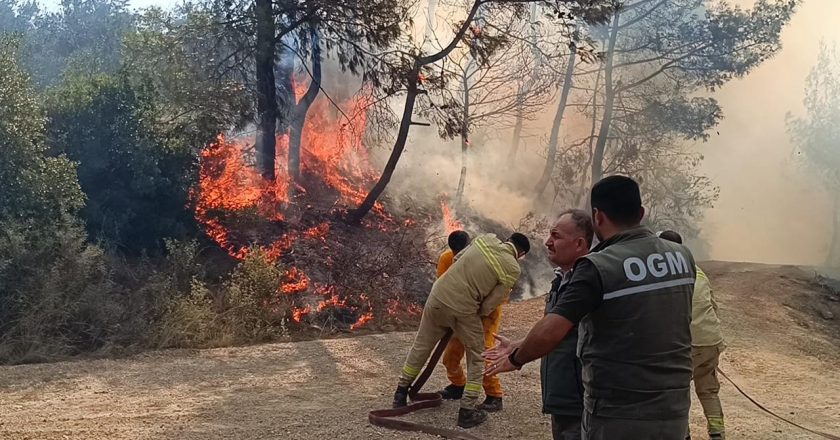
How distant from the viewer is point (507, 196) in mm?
19547

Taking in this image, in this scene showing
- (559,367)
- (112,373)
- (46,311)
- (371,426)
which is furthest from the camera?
(46,311)

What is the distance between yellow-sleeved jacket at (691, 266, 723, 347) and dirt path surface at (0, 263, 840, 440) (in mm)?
1413

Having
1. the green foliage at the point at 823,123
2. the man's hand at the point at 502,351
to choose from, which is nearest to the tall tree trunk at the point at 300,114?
the man's hand at the point at 502,351

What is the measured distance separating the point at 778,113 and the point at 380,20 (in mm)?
17628

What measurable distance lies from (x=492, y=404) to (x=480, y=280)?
1352mm

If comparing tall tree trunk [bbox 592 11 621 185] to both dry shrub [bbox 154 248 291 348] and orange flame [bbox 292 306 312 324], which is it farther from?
dry shrub [bbox 154 248 291 348]

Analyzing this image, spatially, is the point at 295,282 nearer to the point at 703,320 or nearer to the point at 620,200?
the point at 703,320

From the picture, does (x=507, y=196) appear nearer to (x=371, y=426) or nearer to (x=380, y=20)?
(x=380, y=20)

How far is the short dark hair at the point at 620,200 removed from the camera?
2914 millimetres

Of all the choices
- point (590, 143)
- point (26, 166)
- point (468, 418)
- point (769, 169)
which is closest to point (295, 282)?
point (26, 166)

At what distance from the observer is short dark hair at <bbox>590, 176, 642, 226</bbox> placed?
2.91m

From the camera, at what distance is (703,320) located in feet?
17.4

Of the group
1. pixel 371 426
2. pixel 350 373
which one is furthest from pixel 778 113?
pixel 371 426

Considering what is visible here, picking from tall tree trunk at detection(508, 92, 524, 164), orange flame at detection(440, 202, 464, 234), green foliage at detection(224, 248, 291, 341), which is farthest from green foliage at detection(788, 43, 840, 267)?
green foliage at detection(224, 248, 291, 341)
